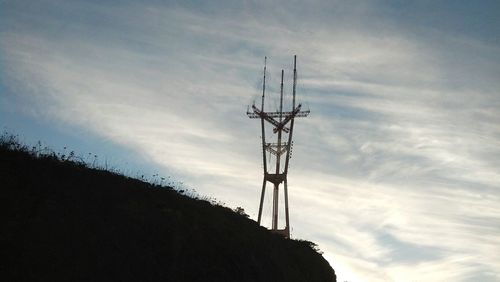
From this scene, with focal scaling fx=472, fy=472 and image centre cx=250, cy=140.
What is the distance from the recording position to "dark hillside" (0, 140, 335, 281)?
1188 cm

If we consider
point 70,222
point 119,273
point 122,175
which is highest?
point 122,175

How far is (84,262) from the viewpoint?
1226 centimetres

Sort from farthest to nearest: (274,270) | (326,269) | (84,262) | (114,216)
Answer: (326,269), (274,270), (114,216), (84,262)

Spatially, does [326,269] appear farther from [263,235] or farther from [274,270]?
[274,270]

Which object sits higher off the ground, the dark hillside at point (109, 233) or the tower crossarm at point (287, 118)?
the tower crossarm at point (287, 118)

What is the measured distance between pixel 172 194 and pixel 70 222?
6845 millimetres

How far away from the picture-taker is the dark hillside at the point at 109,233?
1188cm

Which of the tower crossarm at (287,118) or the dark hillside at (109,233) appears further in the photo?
the tower crossarm at (287,118)

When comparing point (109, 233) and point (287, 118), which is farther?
point (287, 118)

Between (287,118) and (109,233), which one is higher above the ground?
(287,118)

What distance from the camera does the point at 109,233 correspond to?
45.9ft

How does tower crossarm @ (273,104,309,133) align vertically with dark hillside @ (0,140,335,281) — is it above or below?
above

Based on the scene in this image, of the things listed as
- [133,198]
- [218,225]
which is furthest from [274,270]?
[133,198]

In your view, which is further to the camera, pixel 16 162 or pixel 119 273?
pixel 16 162
